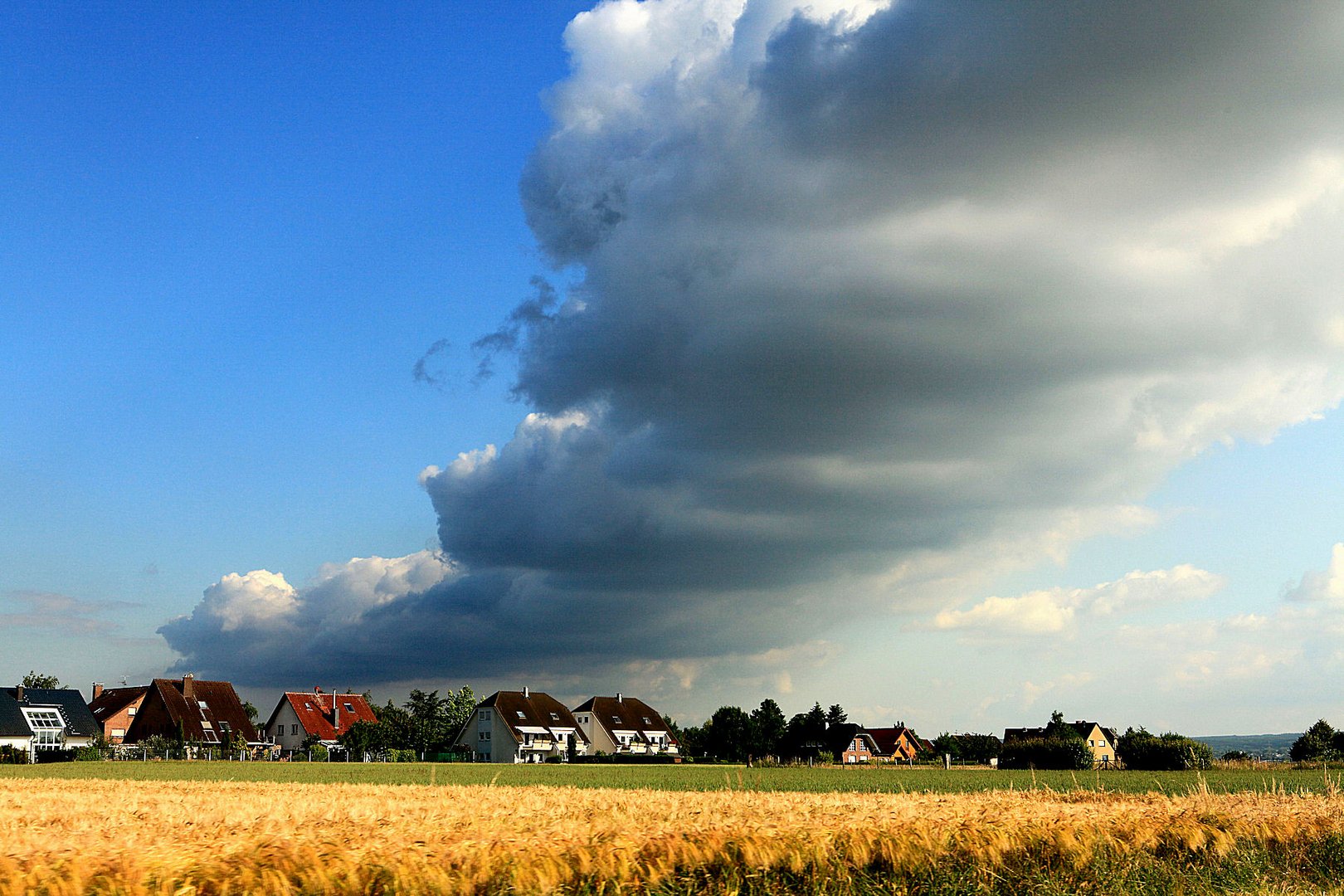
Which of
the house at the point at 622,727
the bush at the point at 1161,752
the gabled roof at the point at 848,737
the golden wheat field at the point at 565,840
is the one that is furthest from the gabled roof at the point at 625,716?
the golden wheat field at the point at 565,840

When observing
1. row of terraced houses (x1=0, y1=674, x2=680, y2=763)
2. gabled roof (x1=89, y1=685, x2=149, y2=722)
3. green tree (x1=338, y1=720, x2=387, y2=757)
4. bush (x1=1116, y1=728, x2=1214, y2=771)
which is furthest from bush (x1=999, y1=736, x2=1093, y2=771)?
gabled roof (x1=89, y1=685, x2=149, y2=722)

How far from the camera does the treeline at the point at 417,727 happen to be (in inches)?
4496

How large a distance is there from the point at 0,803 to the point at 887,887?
656 inches

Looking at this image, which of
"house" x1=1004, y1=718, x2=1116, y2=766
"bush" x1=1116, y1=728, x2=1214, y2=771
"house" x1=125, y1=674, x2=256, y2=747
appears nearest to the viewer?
"bush" x1=1116, y1=728, x2=1214, y2=771

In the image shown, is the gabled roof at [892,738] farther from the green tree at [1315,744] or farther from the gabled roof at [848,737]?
the green tree at [1315,744]

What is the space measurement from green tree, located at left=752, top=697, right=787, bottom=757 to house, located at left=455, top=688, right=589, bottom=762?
24019mm

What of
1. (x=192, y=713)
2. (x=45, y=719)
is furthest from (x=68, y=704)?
(x=192, y=713)

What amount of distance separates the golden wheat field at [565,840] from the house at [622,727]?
13071 cm

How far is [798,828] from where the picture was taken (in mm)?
12188

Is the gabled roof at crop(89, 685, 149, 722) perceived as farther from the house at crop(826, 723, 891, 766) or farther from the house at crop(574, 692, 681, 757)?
the house at crop(826, 723, 891, 766)

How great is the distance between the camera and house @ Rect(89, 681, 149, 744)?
133 metres

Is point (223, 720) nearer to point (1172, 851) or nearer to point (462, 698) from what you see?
point (462, 698)

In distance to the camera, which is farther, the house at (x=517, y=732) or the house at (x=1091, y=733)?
the house at (x=1091, y=733)

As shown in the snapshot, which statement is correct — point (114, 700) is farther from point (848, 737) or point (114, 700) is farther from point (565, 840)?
point (565, 840)
